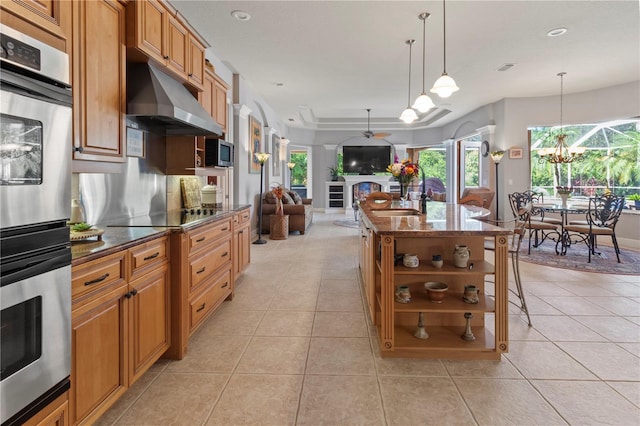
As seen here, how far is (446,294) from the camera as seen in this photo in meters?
2.49

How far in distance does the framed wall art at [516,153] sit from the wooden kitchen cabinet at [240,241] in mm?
6350

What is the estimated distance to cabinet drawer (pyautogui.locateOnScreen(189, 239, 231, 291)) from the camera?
2424 millimetres

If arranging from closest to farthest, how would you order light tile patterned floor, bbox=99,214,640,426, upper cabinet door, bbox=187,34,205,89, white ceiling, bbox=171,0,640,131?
light tile patterned floor, bbox=99,214,640,426, upper cabinet door, bbox=187,34,205,89, white ceiling, bbox=171,0,640,131

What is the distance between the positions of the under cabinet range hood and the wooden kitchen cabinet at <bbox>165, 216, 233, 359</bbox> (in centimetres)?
83

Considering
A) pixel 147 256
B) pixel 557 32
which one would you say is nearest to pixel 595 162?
pixel 557 32

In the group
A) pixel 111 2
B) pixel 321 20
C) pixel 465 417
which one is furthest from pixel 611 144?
pixel 111 2

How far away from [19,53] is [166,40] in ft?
5.96

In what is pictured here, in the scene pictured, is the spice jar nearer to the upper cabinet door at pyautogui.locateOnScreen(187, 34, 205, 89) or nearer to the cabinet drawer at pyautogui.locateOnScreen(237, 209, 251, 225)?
the cabinet drawer at pyautogui.locateOnScreen(237, 209, 251, 225)

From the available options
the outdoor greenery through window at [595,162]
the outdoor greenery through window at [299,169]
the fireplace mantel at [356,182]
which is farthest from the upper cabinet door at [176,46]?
the outdoor greenery through window at [299,169]

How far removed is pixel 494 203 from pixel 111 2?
801 cm

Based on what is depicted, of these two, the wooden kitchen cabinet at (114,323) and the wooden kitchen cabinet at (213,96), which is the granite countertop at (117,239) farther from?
the wooden kitchen cabinet at (213,96)

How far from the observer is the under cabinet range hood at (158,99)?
7.70 ft

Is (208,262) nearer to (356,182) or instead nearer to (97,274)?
(97,274)

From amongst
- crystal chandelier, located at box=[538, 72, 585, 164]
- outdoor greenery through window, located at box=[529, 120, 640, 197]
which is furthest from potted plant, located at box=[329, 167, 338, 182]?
crystal chandelier, located at box=[538, 72, 585, 164]
